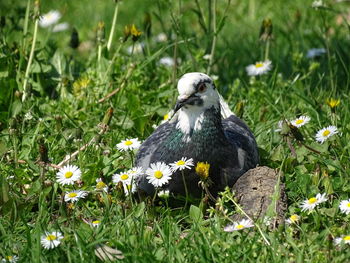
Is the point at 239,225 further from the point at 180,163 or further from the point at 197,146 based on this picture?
the point at 197,146

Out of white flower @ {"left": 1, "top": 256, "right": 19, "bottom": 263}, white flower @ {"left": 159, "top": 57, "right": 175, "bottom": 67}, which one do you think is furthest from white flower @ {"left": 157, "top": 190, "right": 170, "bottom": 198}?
white flower @ {"left": 159, "top": 57, "right": 175, "bottom": 67}

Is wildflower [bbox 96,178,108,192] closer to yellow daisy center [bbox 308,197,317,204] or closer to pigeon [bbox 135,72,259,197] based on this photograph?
pigeon [bbox 135,72,259,197]

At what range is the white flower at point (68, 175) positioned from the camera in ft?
12.7

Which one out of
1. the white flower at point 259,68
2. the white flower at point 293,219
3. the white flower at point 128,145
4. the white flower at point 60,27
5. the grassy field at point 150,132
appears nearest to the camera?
the grassy field at point 150,132

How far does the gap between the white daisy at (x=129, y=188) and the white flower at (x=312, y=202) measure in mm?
794

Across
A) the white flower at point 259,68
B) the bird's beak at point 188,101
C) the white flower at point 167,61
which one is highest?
the bird's beak at point 188,101

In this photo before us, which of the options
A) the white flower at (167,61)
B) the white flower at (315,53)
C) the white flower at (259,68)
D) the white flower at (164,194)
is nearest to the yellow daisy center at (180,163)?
the white flower at (164,194)

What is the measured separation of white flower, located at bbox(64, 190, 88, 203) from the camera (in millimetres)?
3701

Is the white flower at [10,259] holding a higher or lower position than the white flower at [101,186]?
higher

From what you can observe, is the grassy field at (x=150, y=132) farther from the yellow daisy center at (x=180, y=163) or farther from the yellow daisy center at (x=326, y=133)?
the yellow daisy center at (x=180, y=163)

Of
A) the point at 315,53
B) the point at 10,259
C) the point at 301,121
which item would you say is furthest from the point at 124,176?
the point at 315,53

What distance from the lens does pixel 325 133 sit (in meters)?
4.18

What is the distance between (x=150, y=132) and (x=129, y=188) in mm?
1103

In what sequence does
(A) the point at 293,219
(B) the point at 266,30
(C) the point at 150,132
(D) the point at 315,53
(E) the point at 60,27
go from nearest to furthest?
1. (A) the point at 293,219
2. (C) the point at 150,132
3. (B) the point at 266,30
4. (D) the point at 315,53
5. (E) the point at 60,27
